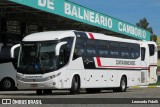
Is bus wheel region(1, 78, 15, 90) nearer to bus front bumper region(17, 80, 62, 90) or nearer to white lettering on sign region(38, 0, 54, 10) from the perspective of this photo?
white lettering on sign region(38, 0, 54, 10)

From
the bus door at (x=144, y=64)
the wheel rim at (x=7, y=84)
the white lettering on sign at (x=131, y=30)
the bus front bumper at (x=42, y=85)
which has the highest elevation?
the white lettering on sign at (x=131, y=30)

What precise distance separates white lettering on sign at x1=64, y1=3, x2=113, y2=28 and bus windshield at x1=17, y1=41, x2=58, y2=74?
33.3ft

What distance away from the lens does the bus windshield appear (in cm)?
2248

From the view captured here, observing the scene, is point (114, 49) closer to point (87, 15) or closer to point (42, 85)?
point (42, 85)

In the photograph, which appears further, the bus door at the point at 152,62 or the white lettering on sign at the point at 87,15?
the bus door at the point at 152,62

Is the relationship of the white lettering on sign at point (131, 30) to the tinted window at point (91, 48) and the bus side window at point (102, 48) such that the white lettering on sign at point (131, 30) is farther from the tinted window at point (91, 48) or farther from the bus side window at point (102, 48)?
the tinted window at point (91, 48)

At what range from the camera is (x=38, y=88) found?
2255cm

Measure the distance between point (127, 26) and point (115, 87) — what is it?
1936 centimetres

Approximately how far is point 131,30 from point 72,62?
24879 millimetres

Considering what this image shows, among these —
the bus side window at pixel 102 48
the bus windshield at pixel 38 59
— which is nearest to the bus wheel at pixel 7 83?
the bus side window at pixel 102 48

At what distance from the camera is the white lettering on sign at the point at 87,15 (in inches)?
1315

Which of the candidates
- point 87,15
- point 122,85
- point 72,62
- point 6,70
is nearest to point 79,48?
point 72,62

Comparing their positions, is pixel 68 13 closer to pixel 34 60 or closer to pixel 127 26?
pixel 34 60

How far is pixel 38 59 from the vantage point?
22609 mm
